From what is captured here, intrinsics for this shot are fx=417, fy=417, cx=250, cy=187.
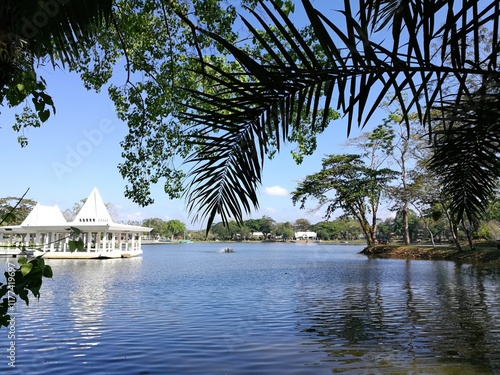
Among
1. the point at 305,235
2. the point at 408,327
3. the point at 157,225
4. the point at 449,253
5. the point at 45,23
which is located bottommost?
the point at 408,327

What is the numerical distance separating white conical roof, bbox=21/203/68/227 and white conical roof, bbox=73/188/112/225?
8.57 ft

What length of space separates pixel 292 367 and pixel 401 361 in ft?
4.39

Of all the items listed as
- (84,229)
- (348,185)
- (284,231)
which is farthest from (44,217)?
(284,231)

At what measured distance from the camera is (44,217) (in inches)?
1339

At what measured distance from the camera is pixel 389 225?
2817 inches

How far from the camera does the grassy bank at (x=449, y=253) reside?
21.6 metres

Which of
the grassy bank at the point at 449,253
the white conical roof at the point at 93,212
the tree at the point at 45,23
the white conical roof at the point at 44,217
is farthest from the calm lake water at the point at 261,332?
the white conical roof at the point at 44,217

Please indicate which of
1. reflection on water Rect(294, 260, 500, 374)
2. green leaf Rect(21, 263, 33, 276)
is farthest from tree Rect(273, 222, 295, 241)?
green leaf Rect(21, 263, 33, 276)

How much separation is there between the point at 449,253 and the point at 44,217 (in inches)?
1194

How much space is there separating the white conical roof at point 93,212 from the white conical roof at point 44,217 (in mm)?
2611

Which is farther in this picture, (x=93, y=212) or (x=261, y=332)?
(x=93, y=212)

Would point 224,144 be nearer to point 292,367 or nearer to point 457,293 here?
point 292,367

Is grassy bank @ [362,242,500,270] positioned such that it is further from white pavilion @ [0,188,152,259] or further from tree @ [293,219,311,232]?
tree @ [293,219,311,232]

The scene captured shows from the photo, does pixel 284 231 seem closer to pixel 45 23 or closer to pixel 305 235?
pixel 305 235
